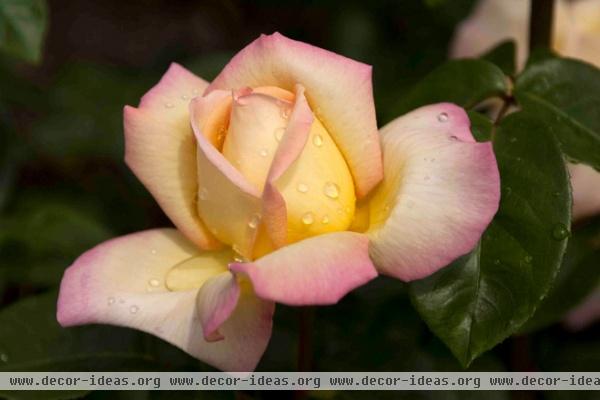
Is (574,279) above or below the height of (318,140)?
below

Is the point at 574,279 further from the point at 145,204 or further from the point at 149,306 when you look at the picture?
the point at 145,204

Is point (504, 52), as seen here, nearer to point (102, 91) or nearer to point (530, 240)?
point (530, 240)

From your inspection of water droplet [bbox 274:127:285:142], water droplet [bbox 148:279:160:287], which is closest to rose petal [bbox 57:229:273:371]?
water droplet [bbox 148:279:160:287]

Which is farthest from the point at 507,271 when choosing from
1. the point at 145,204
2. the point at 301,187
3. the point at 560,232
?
the point at 145,204

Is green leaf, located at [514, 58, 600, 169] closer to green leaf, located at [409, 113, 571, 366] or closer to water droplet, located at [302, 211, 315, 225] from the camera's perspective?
green leaf, located at [409, 113, 571, 366]

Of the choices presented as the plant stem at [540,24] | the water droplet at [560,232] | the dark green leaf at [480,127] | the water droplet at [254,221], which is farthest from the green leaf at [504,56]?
the water droplet at [254,221]

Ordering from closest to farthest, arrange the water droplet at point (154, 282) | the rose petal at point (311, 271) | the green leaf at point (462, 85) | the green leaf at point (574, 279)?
1. the rose petal at point (311, 271)
2. the water droplet at point (154, 282)
3. the green leaf at point (462, 85)
4. the green leaf at point (574, 279)

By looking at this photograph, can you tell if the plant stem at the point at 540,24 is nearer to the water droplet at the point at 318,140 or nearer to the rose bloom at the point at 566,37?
the rose bloom at the point at 566,37
